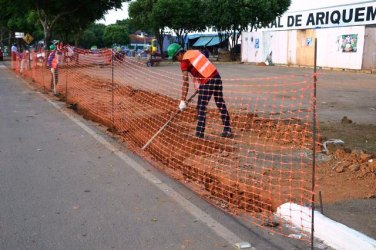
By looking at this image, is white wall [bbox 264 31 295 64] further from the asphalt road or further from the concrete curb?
the concrete curb

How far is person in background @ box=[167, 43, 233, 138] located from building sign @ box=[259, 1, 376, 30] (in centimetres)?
2839

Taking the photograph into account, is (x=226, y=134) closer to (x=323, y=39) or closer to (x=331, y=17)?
(x=323, y=39)

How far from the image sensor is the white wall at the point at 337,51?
85.1ft

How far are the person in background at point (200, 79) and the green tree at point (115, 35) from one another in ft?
298

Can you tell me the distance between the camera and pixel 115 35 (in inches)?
3760

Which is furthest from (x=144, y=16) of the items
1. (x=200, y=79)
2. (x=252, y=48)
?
→ (x=200, y=79)

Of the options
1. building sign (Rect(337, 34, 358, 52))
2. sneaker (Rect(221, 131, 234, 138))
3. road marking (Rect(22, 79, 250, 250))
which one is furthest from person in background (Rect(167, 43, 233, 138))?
building sign (Rect(337, 34, 358, 52))

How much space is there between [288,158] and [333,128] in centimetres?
251

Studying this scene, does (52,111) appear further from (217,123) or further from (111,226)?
(111,226)

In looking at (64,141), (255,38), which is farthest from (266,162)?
Answer: (255,38)

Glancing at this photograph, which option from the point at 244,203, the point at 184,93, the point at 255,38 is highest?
the point at 255,38

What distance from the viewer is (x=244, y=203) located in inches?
188

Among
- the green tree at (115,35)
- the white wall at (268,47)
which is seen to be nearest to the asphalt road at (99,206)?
the white wall at (268,47)

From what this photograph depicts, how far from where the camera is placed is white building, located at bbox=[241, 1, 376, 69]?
25938mm
